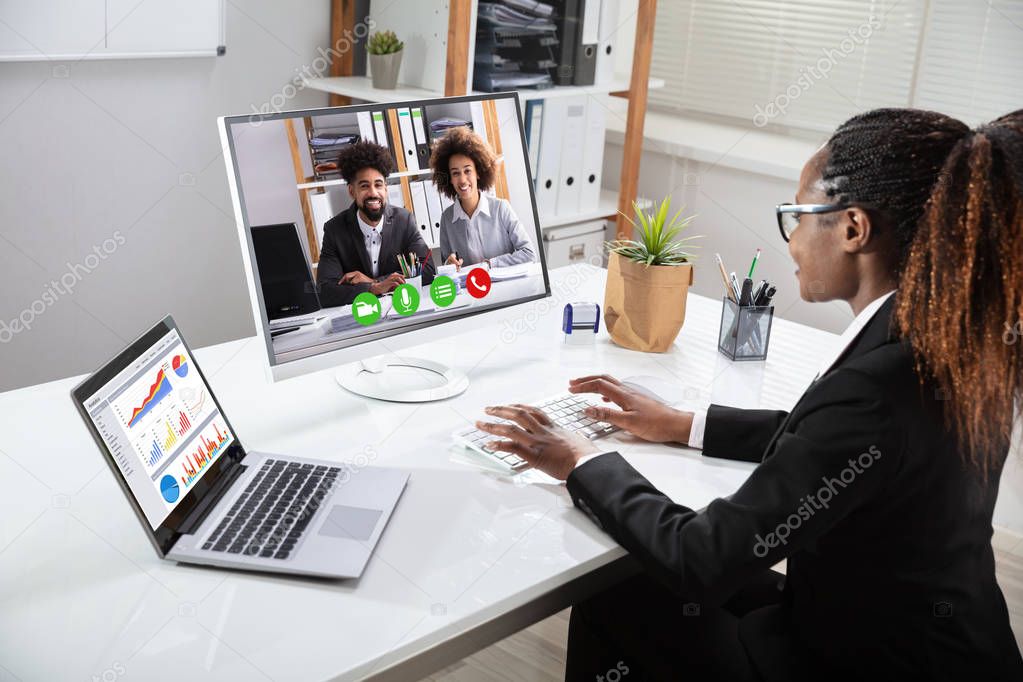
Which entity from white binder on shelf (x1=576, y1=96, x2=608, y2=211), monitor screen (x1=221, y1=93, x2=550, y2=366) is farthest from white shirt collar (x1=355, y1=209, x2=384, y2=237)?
white binder on shelf (x1=576, y1=96, x2=608, y2=211)

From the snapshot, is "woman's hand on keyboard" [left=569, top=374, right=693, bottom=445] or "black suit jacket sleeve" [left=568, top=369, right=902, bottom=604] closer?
"black suit jacket sleeve" [left=568, top=369, right=902, bottom=604]

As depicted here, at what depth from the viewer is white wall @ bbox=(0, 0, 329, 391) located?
101 inches

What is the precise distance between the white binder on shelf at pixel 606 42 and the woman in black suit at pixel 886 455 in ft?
6.37

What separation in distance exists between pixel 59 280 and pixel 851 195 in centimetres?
229

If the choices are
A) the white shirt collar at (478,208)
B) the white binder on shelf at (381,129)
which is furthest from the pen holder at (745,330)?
the white binder on shelf at (381,129)

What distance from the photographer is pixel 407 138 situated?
5.12ft

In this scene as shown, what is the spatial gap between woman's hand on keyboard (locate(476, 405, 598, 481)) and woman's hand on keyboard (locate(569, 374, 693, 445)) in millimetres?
125

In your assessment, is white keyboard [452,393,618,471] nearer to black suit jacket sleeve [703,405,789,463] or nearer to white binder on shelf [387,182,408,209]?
black suit jacket sleeve [703,405,789,463]

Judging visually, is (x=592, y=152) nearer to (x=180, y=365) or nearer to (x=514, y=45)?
(x=514, y=45)

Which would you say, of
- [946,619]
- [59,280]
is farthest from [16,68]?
[946,619]

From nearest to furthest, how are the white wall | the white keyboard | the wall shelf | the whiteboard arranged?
the white keyboard < the whiteboard < the white wall < the wall shelf

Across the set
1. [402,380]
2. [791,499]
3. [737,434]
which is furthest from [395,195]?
[791,499]

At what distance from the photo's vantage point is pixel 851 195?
1161mm

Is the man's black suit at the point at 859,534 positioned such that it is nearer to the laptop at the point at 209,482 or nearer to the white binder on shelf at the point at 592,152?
the laptop at the point at 209,482
